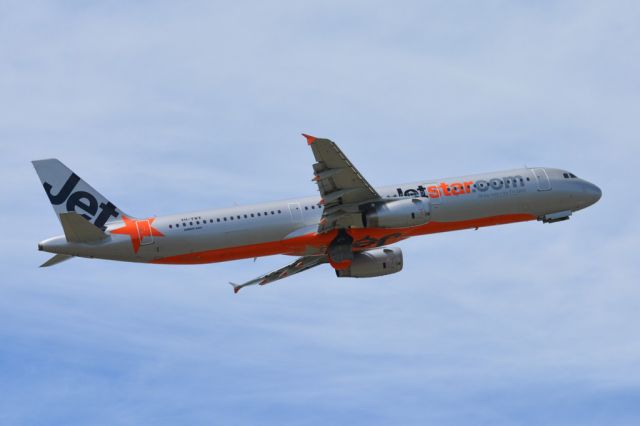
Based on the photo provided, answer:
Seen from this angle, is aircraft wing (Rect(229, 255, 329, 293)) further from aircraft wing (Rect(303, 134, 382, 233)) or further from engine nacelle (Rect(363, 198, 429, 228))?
engine nacelle (Rect(363, 198, 429, 228))

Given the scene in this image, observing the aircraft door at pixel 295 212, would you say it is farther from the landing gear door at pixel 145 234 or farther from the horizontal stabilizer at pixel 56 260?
the horizontal stabilizer at pixel 56 260

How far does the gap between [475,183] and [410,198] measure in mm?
4658

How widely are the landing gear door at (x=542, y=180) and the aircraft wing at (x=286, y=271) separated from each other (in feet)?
46.3

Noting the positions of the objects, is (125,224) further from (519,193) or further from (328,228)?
(519,193)

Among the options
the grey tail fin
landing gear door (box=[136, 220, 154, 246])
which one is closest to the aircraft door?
landing gear door (box=[136, 220, 154, 246])

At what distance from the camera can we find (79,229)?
180ft

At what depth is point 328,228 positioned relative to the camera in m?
58.8

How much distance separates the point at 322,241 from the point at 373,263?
570 centimetres

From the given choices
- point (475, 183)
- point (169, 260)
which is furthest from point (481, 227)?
point (169, 260)

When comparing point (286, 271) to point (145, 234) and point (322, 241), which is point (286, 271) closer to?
point (322, 241)

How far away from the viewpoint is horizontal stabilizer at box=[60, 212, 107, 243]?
54156 mm

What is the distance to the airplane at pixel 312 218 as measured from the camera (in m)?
55.9

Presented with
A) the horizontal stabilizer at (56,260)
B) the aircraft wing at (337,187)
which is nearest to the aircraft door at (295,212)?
the aircraft wing at (337,187)

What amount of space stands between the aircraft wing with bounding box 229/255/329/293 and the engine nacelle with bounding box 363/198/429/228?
8.70 meters
